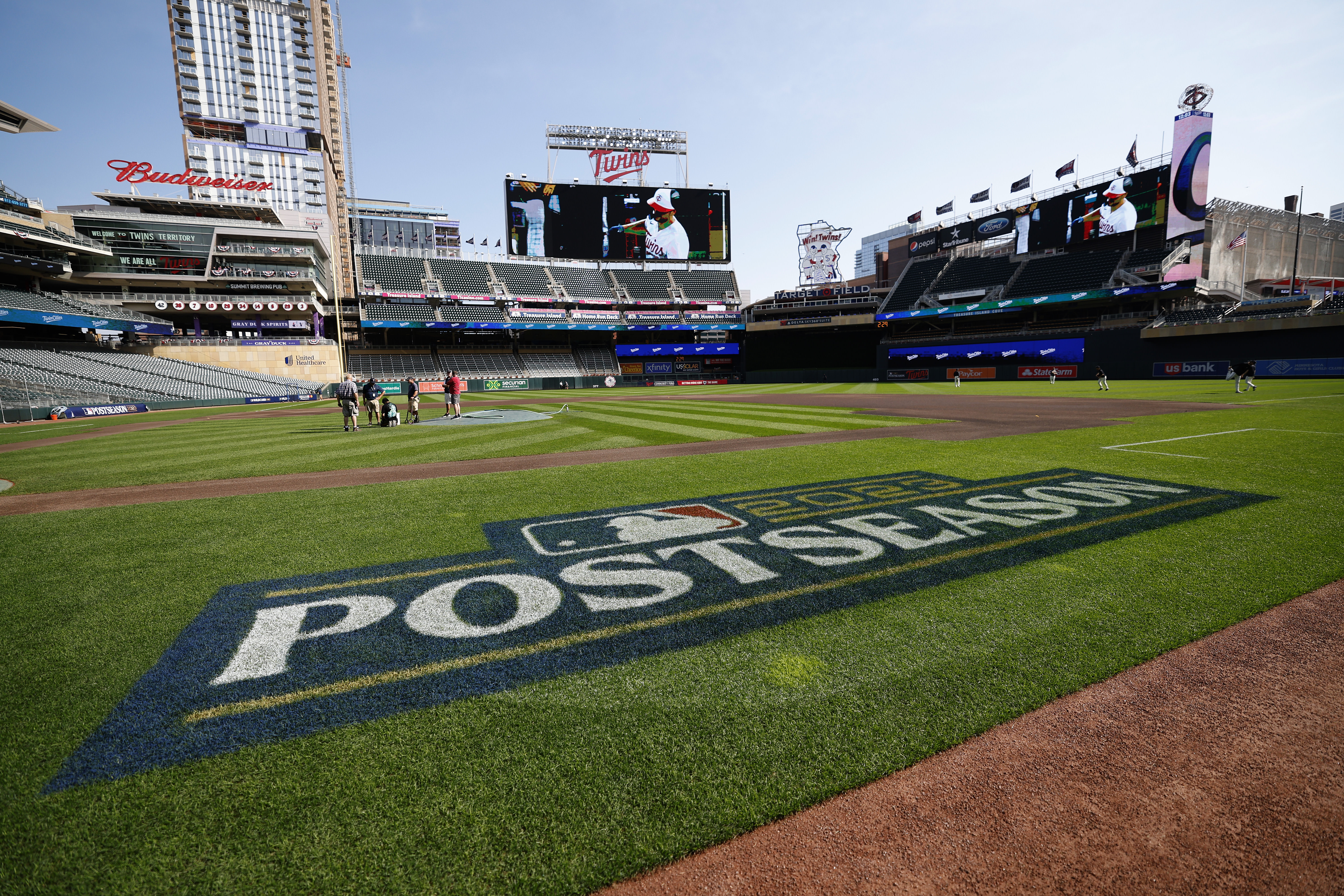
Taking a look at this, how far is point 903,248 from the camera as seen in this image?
2884 inches

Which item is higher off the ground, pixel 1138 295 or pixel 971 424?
pixel 1138 295

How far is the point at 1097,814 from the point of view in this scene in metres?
2.22

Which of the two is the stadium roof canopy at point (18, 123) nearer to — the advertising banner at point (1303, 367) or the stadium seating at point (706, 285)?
the stadium seating at point (706, 285)

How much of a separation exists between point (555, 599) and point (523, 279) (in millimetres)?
60986

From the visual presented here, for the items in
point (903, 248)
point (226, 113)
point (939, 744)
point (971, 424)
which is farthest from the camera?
point (226, 113)

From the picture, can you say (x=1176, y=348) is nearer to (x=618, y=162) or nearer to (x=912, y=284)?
(x=912, y=284)

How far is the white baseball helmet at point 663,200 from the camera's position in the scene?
58.8m

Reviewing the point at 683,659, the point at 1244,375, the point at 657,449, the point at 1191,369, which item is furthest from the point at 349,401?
the point at 1191,369

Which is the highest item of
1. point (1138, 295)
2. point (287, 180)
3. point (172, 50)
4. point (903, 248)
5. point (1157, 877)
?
point (172, 50)

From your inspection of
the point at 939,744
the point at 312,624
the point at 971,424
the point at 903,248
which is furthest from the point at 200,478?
the point at 903,248

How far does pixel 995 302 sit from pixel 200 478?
2194 inches

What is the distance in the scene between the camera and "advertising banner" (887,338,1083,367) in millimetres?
42688

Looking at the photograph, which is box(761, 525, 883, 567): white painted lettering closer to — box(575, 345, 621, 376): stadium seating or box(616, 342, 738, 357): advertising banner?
box(575, 345, 621, 376): stadium seating

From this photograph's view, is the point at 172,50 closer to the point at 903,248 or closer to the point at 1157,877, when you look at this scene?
the point at 903,248
